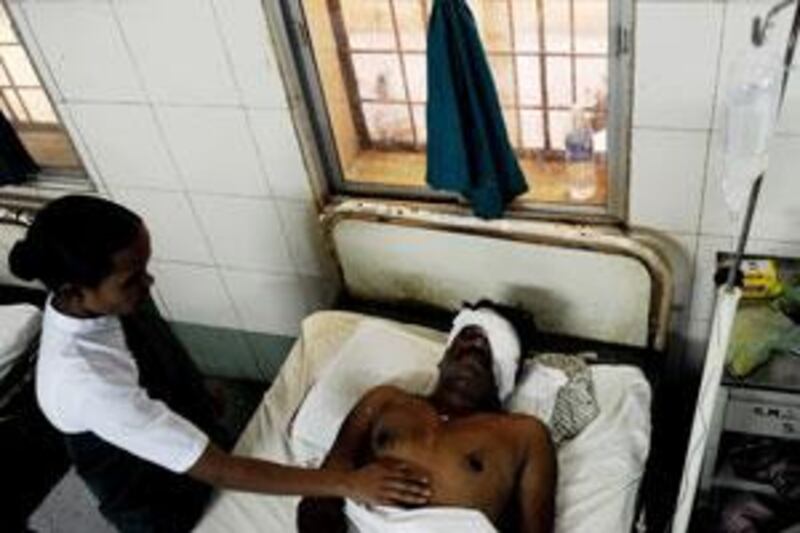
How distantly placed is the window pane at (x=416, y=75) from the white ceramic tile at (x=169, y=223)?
39.6 inches

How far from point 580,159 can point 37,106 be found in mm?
2354

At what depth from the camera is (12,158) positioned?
3131 millimetres

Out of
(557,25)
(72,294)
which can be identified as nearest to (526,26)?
(557,25)

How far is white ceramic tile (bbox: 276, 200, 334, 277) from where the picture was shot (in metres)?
2.91

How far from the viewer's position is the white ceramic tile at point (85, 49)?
2.65 m

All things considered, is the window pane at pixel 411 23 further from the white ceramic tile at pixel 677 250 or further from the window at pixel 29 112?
the window at pixel 29 112

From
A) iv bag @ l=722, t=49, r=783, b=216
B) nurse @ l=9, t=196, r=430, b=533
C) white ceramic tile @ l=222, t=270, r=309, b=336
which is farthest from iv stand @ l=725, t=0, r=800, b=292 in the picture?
white ceramic tile @ l=222, t=270, r=309, b=336

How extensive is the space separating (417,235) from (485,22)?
71 centimetres

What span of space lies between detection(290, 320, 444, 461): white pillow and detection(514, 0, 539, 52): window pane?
0.99 meters

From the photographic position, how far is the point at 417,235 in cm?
271

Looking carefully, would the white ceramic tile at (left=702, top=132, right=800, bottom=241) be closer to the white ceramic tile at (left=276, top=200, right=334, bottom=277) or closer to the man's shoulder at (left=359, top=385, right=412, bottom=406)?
the man's shoulder at (left=359, top=385, right=412, bottom=406)

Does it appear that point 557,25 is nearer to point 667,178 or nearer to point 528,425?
point 667,178

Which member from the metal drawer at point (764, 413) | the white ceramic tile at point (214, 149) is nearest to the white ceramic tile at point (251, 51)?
the white ceramic tile at point (214, 149)

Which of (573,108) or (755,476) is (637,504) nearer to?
(755,476)
